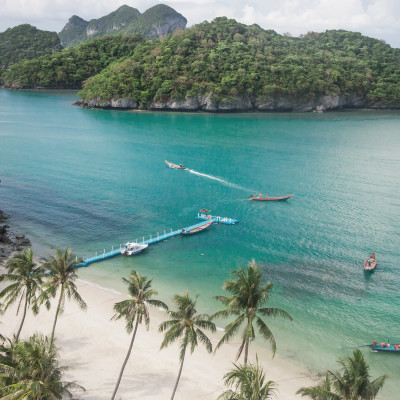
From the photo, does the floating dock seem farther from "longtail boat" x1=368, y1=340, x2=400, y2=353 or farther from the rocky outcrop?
the rocky outcrop

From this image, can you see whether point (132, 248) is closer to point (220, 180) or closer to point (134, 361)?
point (134, 361)

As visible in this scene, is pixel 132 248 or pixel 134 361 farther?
pixel 132 248

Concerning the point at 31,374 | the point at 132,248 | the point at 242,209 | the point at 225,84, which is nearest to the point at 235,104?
the point at 225,84

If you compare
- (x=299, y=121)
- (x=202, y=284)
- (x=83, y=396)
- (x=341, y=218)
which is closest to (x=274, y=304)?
(x=202, y=284)

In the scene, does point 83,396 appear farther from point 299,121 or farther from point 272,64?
point 272,64

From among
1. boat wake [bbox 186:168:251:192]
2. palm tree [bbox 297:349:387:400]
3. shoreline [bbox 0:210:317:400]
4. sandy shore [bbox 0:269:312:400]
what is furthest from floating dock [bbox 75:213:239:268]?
palm tree [bbox 297:349:387:400]

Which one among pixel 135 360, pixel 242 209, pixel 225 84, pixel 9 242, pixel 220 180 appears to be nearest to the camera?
pixel 135 360
